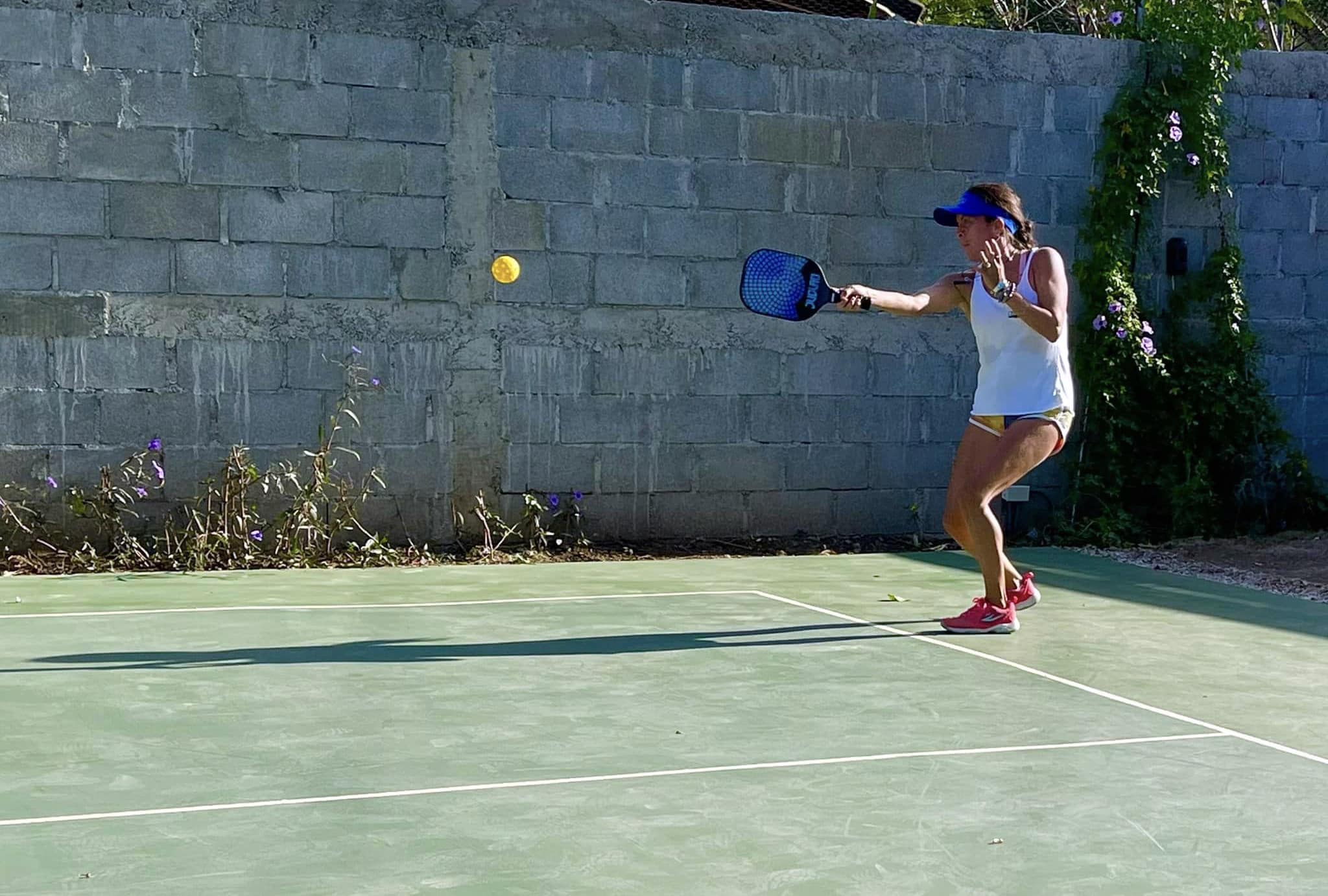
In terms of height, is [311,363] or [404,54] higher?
[404,54]

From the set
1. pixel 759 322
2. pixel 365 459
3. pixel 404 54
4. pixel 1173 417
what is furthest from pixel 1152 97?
pixel 365 459

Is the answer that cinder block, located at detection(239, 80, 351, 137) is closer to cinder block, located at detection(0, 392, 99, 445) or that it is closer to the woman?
cinder block, located at detection(0, 392, 99, 445)

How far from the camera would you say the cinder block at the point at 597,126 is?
8.73m

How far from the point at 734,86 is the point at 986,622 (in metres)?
3.83

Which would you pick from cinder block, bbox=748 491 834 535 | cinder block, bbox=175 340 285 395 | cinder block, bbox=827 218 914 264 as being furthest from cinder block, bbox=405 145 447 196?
cinder block, bbox=748 491 834 535

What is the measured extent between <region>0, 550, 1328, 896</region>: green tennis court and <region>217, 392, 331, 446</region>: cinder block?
3.47 feet

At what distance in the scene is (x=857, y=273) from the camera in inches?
367

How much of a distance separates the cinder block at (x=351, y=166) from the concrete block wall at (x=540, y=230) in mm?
14

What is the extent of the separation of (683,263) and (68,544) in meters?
3.42

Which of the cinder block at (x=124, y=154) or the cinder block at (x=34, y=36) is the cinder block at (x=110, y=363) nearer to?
the cinder block at (x=124, y=154)

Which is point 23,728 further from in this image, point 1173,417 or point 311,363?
point 1173,417

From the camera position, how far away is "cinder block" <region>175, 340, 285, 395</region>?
8.16 m

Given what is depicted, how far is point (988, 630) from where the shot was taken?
6.34 metres

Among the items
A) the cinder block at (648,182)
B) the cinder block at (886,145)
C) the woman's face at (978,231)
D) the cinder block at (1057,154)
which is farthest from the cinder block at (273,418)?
the cinder block at (1057,154)
